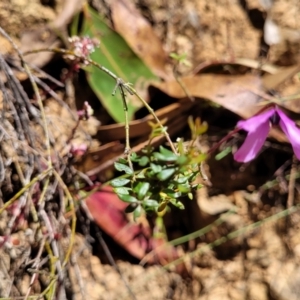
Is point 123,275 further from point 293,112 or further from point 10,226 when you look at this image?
point 293,112

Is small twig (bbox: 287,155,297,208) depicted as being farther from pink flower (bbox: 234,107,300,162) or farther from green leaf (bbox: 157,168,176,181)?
green leaf (bbox: 157,168,176,181)

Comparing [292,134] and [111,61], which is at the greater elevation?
[111,61]

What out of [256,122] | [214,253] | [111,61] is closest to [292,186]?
[214,253]

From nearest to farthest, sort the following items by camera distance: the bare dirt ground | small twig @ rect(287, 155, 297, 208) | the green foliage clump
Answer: the green foliage clump
the bare dirt ground
small twig @ rect(287, 155, 297, 208)

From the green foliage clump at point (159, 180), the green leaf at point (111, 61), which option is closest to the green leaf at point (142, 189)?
the green foliage clump at point (159, 180)

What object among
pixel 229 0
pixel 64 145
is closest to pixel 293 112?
pixel 229 0

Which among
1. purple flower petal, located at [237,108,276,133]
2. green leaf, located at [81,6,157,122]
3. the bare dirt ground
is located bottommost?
the bare dirt ground

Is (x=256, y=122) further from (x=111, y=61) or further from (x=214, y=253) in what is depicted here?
(x=111, y=61)

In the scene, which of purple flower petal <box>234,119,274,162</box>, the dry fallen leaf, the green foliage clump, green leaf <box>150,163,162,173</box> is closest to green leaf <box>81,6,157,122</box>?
the dry fallen leaf
